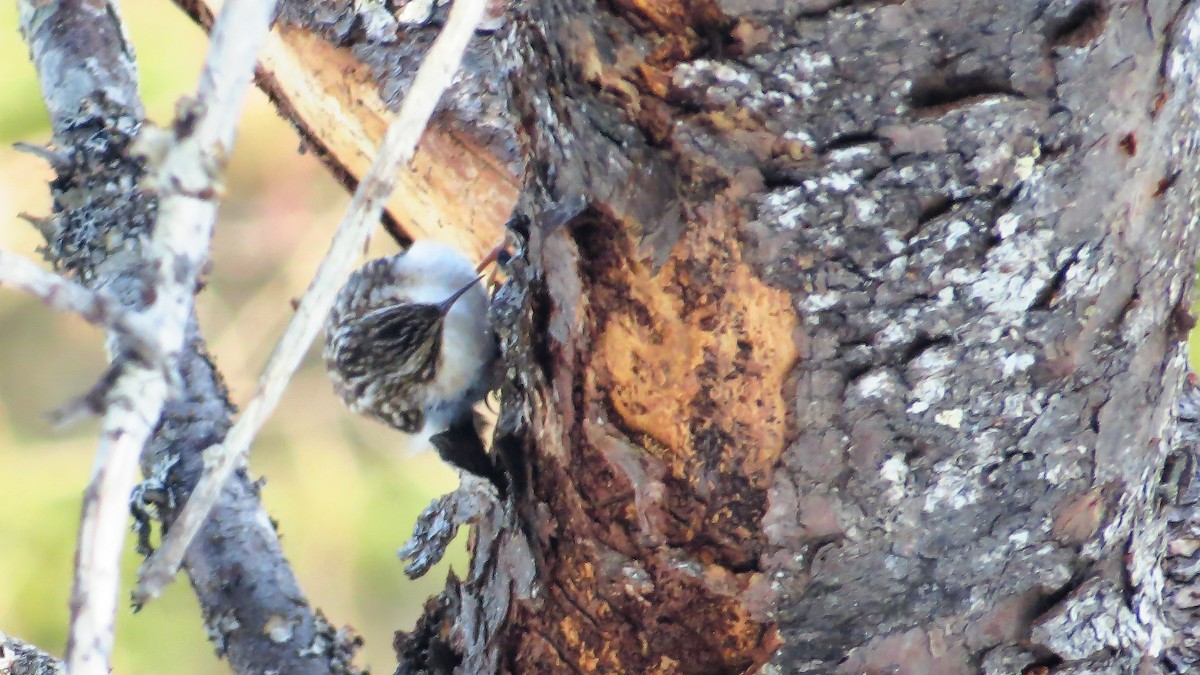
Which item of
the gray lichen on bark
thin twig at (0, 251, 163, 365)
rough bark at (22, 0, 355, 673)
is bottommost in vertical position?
thin twig at (0, 251, 163, 365)

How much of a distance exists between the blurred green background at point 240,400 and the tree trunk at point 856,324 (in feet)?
5.68

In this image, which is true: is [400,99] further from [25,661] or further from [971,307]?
[971,307]

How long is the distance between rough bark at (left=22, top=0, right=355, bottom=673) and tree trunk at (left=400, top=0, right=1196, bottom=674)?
44 cm

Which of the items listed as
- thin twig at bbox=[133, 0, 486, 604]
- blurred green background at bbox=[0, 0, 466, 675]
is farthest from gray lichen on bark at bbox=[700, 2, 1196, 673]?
blurred green background at bbox=[0, 0, 466, 675]

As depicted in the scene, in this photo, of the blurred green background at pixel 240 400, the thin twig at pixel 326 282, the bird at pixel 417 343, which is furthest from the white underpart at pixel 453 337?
the blurred green background at pixel 240 400

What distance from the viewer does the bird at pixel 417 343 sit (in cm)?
128

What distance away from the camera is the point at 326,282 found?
415mm

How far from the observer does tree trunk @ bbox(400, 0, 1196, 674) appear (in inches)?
23.0

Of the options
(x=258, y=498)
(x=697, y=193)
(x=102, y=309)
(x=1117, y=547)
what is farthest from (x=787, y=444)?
(x=258, y=498)

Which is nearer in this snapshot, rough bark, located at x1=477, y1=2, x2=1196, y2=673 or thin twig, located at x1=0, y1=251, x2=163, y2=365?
thin twig, located at x1=0, y1=251, x2=163, y2=365

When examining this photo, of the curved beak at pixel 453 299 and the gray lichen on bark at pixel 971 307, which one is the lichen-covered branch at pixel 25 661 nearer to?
the curved beak at pixel 453 299

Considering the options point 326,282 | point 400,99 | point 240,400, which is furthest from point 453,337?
point 240,400

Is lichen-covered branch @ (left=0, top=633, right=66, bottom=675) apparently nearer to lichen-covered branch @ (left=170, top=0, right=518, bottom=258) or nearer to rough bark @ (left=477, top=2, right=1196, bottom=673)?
rough bark @ (left=477, top=2, right=1196, bottom=673)

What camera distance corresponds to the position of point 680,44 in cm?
59
